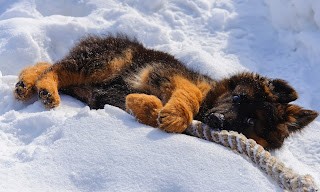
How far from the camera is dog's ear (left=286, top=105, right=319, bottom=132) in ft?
13.6

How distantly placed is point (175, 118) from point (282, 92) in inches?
59.7

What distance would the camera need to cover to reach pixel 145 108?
3.81m

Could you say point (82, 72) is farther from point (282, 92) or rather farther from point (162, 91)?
point (282, 92)

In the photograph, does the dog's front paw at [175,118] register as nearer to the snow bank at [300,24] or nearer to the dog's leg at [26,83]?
the dog's leg at [26,83]

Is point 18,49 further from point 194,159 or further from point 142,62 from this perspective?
point 194,159

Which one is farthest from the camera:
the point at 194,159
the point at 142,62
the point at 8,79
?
the point at 142,62

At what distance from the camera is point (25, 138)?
3490 millimetres

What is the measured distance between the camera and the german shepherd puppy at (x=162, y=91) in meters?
3.86

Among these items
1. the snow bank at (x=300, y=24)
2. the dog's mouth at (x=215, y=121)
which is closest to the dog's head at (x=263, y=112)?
the dog's mouth at (x=215, y=121)

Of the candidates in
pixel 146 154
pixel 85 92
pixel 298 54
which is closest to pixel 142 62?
pixel 85 92

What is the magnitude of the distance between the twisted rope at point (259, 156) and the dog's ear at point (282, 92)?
43.2 inches

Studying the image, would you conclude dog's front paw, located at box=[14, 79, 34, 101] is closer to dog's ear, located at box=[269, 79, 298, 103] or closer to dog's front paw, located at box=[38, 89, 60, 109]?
dog's front paw, located at box=[38, 89, 60, 109]

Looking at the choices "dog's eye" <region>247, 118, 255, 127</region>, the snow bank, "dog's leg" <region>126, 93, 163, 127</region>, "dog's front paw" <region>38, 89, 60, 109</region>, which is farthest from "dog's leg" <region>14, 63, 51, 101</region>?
the snow bank

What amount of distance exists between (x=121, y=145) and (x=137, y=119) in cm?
60
